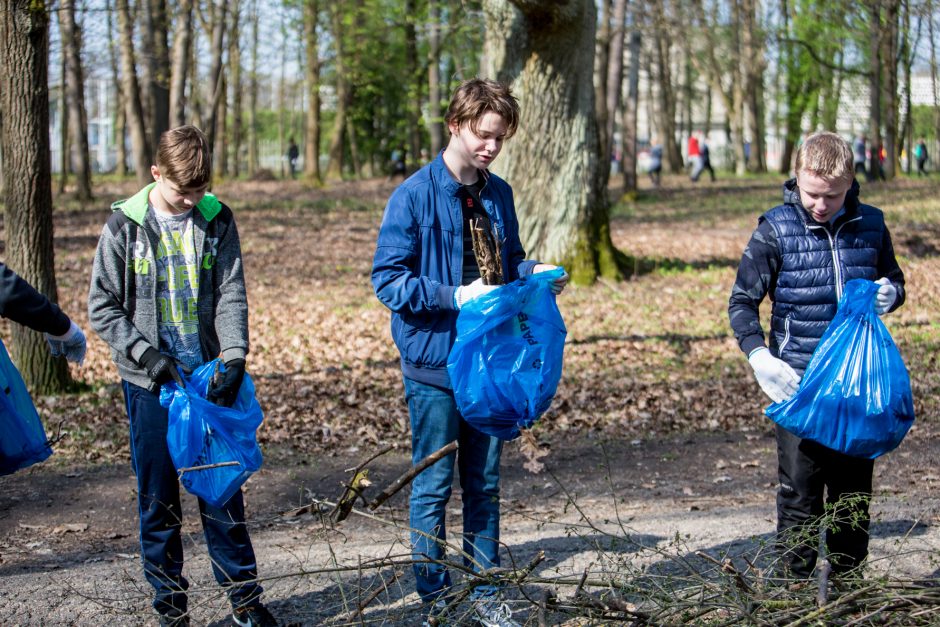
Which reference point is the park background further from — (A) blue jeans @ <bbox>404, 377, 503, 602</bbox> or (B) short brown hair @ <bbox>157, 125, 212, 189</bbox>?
(B) short brown hair @ <bbox>157, 125, 212, 189</bbox>

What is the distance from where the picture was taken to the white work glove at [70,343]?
3633mm

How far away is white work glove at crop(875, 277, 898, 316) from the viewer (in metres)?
3.56

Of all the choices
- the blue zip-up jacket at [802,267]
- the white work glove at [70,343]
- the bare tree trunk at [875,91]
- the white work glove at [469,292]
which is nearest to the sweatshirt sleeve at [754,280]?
the blue zip-up jacket at [802,267]

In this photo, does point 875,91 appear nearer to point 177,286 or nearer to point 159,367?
point 177,286

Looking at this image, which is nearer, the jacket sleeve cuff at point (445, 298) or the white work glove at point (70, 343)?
Answer: the jacket sleeve cuff at point (445, 298)

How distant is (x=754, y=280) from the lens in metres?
3.67

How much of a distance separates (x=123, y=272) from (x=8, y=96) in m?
4.52

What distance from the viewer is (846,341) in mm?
3490

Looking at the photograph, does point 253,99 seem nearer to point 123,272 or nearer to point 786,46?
point 786,46

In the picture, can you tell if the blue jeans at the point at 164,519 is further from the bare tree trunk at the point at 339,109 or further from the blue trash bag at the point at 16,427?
the bare tree trunk at the point at 339,109

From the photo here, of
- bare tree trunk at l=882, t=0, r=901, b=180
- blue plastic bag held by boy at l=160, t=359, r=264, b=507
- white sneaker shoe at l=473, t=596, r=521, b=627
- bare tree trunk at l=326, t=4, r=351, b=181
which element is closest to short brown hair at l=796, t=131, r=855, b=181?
white sneaker shoe at l=473, t=596, r=521, b=627

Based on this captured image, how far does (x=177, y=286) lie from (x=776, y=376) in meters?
2.14

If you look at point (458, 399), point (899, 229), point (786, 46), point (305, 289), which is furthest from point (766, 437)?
point (786, 46)

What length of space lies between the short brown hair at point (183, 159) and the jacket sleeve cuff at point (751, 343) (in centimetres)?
197
